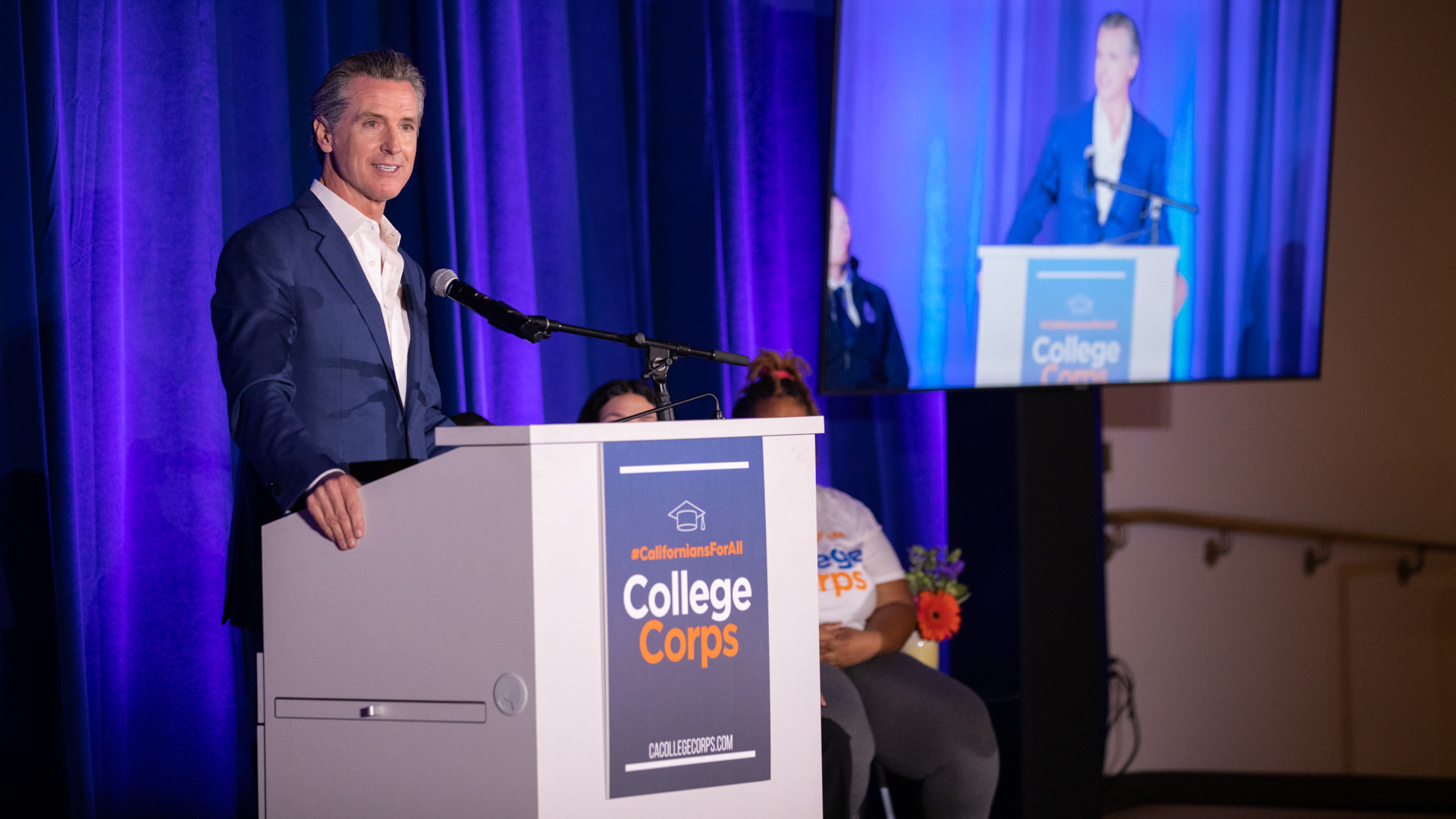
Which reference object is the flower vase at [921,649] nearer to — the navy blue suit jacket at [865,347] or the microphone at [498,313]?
the navy blue suit jacket at [865,347]

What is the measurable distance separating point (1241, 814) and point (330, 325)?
3193 millimetres

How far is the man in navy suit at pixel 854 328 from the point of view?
2.74 m

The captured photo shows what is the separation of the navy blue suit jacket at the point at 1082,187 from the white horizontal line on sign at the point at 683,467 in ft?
5.92

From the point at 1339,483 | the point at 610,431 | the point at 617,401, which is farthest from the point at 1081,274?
the point at 610,431

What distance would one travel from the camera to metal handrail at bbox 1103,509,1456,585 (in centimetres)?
354

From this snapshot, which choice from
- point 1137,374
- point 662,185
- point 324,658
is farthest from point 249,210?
point 1137,374

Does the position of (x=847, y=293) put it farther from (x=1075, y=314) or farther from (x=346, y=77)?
(x=346, y=77)

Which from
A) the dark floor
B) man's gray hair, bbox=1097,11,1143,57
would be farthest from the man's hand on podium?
the dark floor

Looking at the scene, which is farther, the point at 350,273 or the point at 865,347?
the point at 865,347

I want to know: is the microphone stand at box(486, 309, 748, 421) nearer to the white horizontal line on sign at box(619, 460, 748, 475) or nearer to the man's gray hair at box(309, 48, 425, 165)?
the white horizontal line on sign at box(619, 460, 748, 475)

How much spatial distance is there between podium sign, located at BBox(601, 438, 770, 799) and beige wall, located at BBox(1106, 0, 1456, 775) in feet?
8.72

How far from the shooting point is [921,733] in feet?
7.83

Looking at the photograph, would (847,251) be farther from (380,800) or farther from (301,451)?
(380,800)

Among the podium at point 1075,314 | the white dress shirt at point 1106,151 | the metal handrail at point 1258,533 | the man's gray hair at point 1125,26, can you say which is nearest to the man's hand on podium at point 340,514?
the podium at point 1075,314
